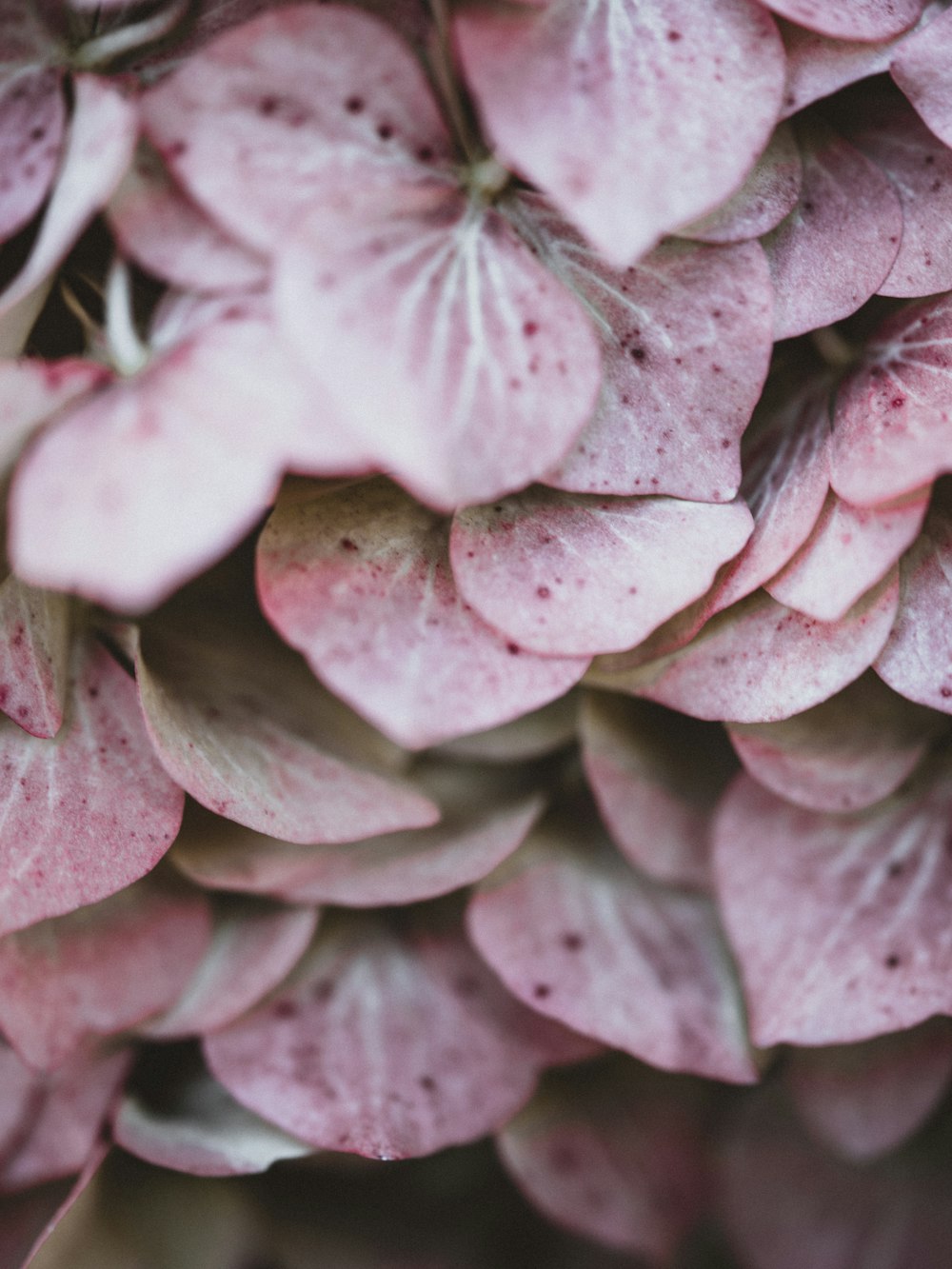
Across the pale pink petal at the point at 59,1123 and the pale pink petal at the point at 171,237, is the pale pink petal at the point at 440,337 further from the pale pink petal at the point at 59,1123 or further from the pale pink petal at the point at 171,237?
the pale pink petal at the point at 59,1123

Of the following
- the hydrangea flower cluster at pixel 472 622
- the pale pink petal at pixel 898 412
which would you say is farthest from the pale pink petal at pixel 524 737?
the pale pink petal at pixel 898 412

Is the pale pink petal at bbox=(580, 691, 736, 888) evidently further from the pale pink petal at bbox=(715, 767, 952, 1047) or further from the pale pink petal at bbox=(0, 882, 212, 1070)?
the pale pink petal at bbox=(0, 882, 212, 1070)

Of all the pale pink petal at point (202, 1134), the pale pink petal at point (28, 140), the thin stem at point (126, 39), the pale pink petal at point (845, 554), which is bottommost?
the pale pink petal at point (202, 1134)

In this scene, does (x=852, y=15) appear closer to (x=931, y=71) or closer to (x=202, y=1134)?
(x=931, y=71)

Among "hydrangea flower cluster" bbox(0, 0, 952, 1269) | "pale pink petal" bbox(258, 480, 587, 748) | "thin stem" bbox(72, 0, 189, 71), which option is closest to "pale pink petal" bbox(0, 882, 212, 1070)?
"hydrangea flower cluster" bbox(0, 0, 952, 1269)

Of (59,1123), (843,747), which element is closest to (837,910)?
(843,747)

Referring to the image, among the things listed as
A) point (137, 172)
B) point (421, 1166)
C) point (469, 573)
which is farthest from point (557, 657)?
point (421, 1166)

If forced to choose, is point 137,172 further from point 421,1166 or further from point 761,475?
point 421,1166
